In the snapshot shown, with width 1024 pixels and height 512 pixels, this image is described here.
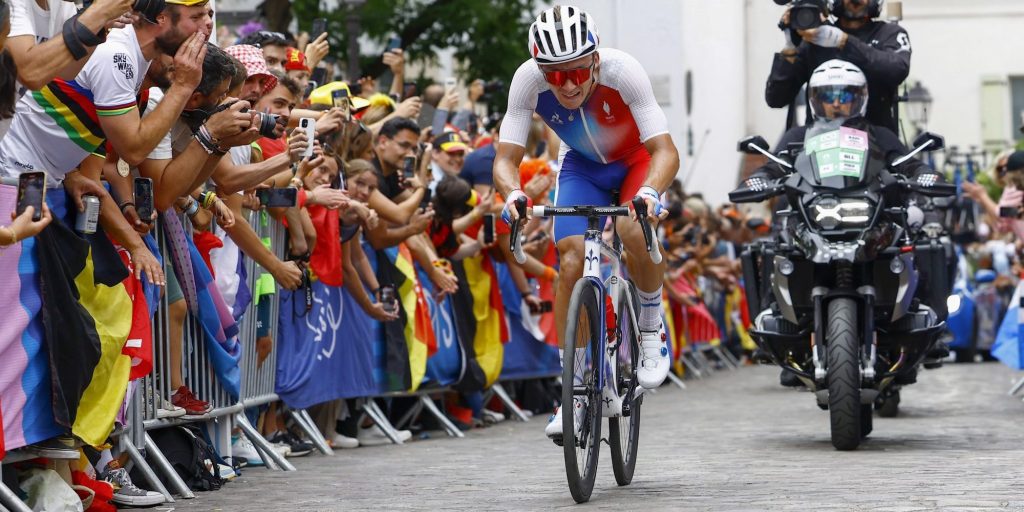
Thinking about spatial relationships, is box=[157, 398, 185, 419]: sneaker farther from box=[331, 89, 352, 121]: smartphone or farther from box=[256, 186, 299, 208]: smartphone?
box=[331, 89, 352, 121]: smartphone

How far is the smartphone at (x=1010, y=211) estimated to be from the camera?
15059 mm

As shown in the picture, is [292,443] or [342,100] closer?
[292,443]

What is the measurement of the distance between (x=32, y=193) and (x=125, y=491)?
187cm

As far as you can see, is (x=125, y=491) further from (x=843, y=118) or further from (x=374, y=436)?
(x=843, y=118)

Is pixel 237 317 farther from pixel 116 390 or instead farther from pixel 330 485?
pixel 116 390

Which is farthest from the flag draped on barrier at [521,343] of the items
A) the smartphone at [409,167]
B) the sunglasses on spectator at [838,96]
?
the sunglasses on spectator at [838,96]

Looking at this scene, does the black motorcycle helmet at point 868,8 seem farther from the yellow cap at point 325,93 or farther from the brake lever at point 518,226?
the brake lever at point 518,226

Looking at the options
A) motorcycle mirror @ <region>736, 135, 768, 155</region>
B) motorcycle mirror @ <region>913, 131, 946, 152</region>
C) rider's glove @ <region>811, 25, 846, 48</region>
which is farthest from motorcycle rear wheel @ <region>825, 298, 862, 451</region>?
rider's glove @ <region>811, 25, 846, 48</region>

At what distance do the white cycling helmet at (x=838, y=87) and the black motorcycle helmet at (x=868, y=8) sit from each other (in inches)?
38.9

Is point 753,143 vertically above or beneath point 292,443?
above

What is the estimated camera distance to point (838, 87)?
1107 cm

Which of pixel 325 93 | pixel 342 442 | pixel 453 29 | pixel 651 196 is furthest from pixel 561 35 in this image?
pixel 453 29

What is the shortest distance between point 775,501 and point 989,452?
289 centimetres

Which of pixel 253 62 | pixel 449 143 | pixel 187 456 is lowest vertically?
pixel 187 456
